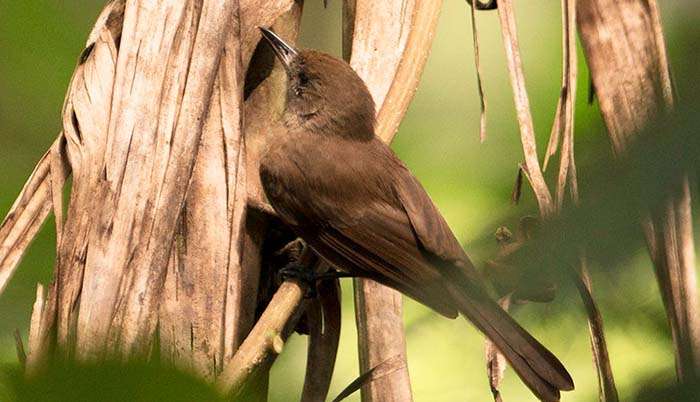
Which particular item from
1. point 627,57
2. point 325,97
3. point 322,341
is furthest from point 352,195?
point 627,57

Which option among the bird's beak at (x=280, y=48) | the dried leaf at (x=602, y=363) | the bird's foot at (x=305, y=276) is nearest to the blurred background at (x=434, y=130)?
the dried leaf at (x=602, y=363)

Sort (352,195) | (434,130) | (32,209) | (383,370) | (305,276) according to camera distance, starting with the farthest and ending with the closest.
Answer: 1. (434,130)
2. (352,195)
3. (305,276)
4. (32,209)
5. (383,370)

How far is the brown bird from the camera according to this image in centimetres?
277

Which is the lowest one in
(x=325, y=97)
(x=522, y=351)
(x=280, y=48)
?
(x=522, y=351)

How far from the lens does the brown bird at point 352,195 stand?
277 centimetres

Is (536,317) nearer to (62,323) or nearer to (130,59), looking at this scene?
(62,323)

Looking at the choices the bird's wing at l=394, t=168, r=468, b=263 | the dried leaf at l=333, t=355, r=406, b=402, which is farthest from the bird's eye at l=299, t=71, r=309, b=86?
the dried leaf at l=333, t=355, r=406, b=402

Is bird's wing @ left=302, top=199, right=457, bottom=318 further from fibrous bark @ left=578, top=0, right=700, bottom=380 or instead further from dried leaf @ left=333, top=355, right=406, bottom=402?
fibrous bark @ left=578, top=0, right=700, bottom=380

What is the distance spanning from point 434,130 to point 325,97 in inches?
19.0

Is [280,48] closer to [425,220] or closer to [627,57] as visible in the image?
[425,220]

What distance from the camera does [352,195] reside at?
127 inches

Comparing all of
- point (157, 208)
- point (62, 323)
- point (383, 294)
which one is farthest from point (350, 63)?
point (62, 323)

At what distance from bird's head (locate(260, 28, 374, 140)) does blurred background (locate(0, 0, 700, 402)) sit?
0.18 meters

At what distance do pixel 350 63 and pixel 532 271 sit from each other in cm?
248
